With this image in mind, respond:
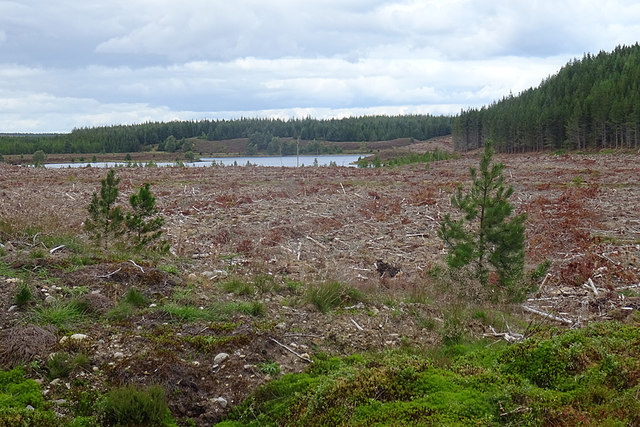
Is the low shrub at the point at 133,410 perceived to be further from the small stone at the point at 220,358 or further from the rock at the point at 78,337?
the rock at the point at 78,337

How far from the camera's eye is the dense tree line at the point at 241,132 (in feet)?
456

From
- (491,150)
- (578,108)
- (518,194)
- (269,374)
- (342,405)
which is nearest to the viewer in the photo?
(342,405)

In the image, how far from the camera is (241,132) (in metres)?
159

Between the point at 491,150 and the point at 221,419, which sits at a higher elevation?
the point at 491,150

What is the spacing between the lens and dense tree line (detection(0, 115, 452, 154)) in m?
139

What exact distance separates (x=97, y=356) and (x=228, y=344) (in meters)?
1.32

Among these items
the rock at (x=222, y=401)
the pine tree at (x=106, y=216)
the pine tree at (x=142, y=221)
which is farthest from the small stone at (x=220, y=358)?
the pine tree at (x=106, y=216)

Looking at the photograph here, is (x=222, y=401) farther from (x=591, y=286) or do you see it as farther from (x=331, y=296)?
(x=591, y=286)

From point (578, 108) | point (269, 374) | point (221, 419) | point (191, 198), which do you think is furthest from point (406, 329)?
point (578, 108)

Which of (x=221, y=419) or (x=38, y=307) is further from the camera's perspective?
(x=38, y=307)

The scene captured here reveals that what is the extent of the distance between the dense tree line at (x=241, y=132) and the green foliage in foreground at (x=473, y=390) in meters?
134

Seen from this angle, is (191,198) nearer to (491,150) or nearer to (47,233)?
(47,233)

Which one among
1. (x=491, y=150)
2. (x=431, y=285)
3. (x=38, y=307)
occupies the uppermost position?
(x=491, y=150)

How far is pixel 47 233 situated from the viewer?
10523 mm
